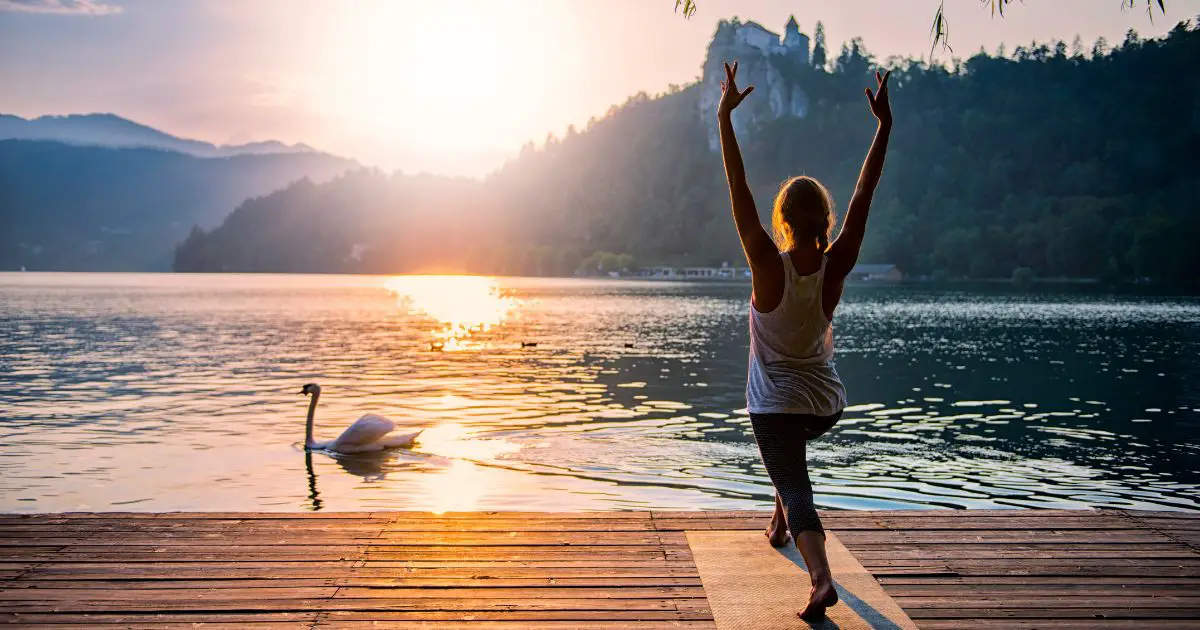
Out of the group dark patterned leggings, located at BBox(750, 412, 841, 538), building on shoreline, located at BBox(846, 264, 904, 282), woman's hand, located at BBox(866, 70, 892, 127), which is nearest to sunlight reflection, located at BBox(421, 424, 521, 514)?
dark patterned leggings, located at BBox(750, 412, 841, 538)

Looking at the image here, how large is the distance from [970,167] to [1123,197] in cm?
2997

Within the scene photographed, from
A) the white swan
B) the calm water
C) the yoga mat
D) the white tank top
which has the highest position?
the white tank top

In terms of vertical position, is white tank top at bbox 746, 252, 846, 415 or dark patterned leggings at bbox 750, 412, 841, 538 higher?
white tank top at bbox 746, 252, 846, 415

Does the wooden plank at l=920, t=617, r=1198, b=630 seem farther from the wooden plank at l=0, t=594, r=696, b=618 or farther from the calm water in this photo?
the calm water

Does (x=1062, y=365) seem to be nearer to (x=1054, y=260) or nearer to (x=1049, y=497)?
(x=1049, y=497)

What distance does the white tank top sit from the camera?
450 cm

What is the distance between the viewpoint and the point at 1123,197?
17150cm

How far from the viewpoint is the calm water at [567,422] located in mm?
13188

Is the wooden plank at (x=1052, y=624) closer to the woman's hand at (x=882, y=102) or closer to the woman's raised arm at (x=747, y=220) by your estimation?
the woman's raised arm at (x=747, y=220)

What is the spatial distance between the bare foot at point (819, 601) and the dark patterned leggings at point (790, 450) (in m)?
0.27

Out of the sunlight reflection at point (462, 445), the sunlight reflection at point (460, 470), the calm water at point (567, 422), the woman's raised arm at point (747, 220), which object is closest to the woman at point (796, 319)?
the woman's raised arm at point (747, 220)

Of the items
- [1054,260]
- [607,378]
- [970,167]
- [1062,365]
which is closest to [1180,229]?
[1054,260]

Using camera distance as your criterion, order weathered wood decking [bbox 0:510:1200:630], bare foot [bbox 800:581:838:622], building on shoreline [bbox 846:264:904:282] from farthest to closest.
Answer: building on shoreline [bbox 846:264:904:282], weathered wood decking [bbox 0:510:1200:630], bare foot [bbox 800:581:838:622]

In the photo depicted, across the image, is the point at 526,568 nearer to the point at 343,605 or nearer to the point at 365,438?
the point at 343,605
